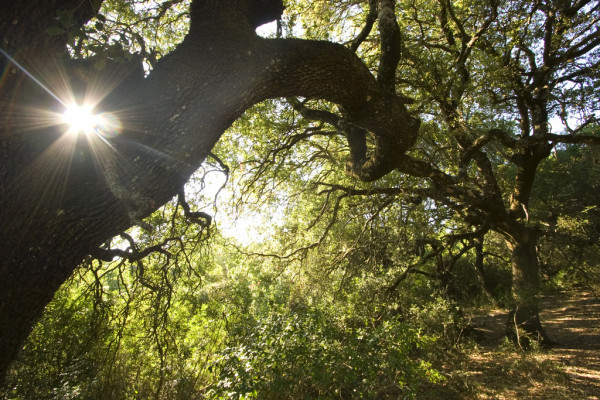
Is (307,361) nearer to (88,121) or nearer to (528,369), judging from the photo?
(88,121)

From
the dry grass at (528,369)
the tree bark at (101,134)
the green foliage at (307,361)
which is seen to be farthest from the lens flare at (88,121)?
the dry grass at (528,369)

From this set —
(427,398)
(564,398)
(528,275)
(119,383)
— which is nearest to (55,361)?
(119,383)

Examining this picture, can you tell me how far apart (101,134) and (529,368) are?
810 cm

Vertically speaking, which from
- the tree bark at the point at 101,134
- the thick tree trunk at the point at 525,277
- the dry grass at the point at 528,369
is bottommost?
the dry grass at the point at 528,369

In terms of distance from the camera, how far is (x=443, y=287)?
28.3 feet

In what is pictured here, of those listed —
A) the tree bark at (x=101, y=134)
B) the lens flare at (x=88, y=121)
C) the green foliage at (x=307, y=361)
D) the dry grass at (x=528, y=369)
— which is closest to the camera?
the tree bark at (x=101, y=134)

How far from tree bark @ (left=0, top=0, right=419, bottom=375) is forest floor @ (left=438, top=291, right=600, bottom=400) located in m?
6.33

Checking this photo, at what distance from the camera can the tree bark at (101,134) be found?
4.79 feet

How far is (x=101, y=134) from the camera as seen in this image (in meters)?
1.78

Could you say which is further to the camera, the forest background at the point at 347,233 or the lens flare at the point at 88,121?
the forest background at the point at 347,233

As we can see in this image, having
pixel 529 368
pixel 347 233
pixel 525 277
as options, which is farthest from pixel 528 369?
pixel 347 233

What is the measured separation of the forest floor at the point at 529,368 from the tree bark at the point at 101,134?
249 inches

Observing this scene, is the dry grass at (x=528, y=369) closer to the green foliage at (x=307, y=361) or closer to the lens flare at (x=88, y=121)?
the green foliage at (x=307, y=361)

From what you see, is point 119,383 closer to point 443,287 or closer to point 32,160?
point 32,160
